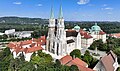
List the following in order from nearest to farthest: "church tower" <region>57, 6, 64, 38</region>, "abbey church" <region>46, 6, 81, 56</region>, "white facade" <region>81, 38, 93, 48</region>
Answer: "church tower" <region>57, 6, 64, 38</region> → "abbey church" <region>46, 6, 81, 56</region> → "white facade" <region>81, 38, 93, 48</region>

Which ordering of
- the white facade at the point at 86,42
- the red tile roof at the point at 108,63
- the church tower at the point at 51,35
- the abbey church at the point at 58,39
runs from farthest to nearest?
the white facade at the point at 86,42 → the church tower at the point at 51,35 → the abbey church at the point at 58,39 → the red tile roof at the point at 108,63

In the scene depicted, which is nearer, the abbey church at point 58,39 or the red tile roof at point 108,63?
the red tile roof at point 108,63

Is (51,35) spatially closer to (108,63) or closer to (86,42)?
(86,42)

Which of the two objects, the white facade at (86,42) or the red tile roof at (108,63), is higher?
the red tile roof at (108,63)

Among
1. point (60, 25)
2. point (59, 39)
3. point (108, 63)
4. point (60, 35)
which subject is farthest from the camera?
point (60, 35)

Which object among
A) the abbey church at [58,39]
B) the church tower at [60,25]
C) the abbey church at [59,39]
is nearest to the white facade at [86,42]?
the abbey church at [59,39]

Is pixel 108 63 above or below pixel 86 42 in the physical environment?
above

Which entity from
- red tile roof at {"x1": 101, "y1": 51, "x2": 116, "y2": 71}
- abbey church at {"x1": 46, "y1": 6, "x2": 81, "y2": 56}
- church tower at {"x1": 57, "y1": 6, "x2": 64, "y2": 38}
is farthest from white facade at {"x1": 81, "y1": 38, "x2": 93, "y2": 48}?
red tile roof at {"x1": 101, "y1": 51, "x2": 116, "y2": 71}

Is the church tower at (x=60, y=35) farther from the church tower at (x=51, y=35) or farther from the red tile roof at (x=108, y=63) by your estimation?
the red tile roof at (x=108, y=63)

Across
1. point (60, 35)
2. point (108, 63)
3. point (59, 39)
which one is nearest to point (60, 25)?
point (60, 35)

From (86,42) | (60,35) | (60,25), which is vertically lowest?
(86,42)

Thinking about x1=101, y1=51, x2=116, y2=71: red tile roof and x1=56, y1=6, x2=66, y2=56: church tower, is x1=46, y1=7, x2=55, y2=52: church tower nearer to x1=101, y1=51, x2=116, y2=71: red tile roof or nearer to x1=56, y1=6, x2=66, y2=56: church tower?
x1=56, y1=6, x2=66, y2=56: church tower

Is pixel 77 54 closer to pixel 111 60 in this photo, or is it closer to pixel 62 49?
pixel 62 49

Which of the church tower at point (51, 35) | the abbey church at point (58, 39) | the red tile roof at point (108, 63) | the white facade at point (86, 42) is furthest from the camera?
the white facade at point (86, 42)
